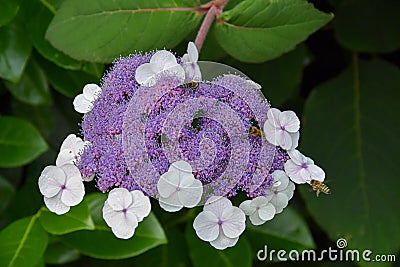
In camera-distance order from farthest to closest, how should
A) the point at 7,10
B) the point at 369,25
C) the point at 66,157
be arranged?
the point at 369,25 < the point at 7,10 < the point at 66,157

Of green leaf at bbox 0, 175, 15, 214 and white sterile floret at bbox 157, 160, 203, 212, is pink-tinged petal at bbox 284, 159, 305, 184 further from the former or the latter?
green leaf at bbox 0, 175, 15, 214

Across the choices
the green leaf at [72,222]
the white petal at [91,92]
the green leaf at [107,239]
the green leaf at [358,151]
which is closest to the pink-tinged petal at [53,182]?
the white petal at [91,92]

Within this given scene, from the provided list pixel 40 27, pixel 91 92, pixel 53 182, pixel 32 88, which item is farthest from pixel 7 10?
pixel 53 182

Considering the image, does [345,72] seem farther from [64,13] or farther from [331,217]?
[64,13]

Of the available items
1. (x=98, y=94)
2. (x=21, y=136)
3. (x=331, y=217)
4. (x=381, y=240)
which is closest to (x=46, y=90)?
(x=21, y=136)

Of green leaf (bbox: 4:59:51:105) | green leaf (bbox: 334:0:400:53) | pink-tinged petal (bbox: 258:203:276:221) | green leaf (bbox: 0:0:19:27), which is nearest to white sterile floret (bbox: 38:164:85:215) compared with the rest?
pink-tinged petal (bbox: 258:203:276:221)

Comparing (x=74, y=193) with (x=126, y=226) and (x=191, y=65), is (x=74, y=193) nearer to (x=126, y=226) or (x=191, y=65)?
(x=126, y=226)
